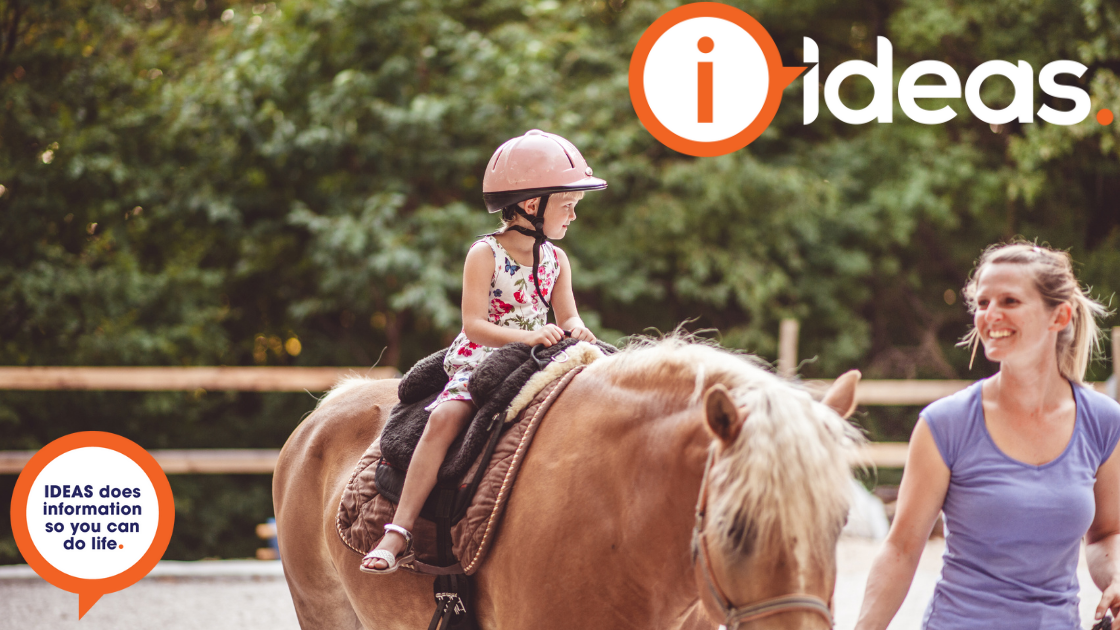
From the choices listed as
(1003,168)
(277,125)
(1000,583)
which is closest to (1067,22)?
(1003,168)

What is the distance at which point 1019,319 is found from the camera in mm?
1791

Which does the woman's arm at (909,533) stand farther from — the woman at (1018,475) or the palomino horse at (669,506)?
the palomino horse at (669,506)

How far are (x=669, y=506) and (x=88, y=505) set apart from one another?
4441 millimetres

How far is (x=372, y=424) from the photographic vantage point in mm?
2719

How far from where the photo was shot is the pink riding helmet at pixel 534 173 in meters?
2.20

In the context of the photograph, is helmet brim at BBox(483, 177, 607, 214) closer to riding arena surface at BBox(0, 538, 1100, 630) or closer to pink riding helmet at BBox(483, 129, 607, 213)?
pink riding helmet at BBox(483, 129, 607, 213)

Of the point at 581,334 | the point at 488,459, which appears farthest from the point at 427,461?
the point at 581,334

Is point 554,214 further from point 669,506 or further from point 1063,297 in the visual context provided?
point 1063,297

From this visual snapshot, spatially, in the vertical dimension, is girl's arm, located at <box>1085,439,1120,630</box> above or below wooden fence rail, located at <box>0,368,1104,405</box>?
above

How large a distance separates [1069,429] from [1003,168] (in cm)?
966

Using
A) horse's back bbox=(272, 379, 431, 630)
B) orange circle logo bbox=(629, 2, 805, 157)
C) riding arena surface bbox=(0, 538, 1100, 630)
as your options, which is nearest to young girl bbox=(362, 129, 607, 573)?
horse's back bbox=(272, 379, 431, 630)

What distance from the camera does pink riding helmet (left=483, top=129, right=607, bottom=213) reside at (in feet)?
7.22

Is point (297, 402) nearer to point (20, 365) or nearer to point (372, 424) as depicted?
point (20, 365)

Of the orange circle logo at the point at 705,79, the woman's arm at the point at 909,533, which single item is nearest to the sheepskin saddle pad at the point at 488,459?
the woman's arm at the point at 909,533
